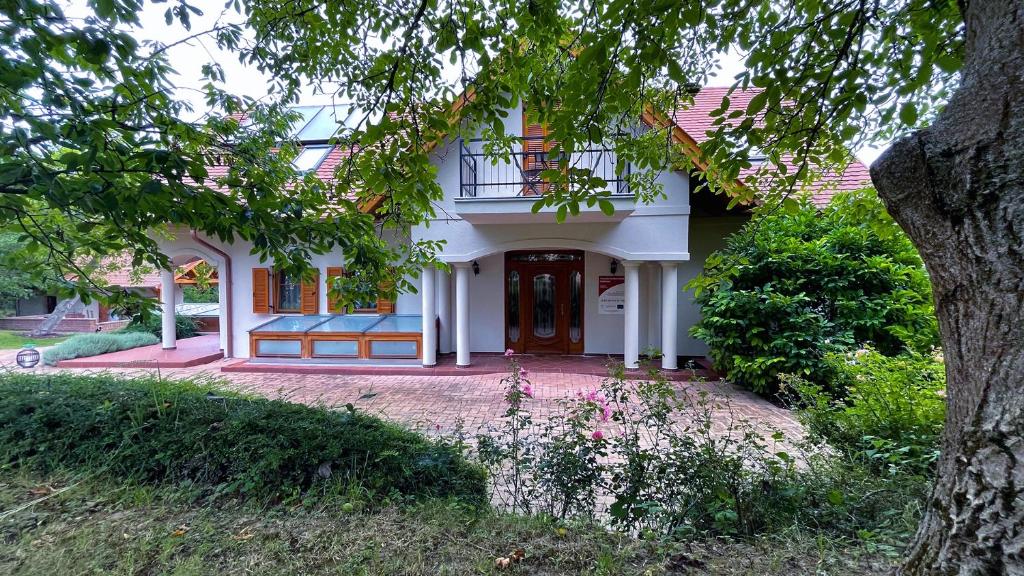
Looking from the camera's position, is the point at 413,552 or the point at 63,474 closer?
the point at 413,552

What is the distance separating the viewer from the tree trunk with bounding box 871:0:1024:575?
1.02m

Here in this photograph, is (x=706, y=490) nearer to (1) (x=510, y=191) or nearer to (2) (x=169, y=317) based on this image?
(1) (x=510, y=191)

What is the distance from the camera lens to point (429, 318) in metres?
8.15

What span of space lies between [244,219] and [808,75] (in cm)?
336

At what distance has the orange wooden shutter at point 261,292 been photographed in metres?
9.33

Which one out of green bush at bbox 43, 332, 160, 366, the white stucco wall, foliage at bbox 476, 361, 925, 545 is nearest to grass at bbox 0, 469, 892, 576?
foliage at bbox 476, 361, 925, 545

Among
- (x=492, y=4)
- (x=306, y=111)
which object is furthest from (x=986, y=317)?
(x=306, y=111)

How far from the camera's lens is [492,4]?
289 cm

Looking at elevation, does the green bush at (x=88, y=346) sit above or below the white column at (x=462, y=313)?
below

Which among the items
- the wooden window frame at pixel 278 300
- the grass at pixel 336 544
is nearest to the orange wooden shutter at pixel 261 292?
the wooden window frame at pixel 278 300

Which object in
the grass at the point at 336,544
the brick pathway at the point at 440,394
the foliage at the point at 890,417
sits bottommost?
the brick pathway at the point at 440,394

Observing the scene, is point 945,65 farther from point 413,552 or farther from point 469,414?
point 469,414

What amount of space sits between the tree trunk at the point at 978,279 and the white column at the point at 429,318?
7388 mm

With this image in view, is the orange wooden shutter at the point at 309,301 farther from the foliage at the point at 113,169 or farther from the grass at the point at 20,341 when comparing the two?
the grass at the point at 20,341
